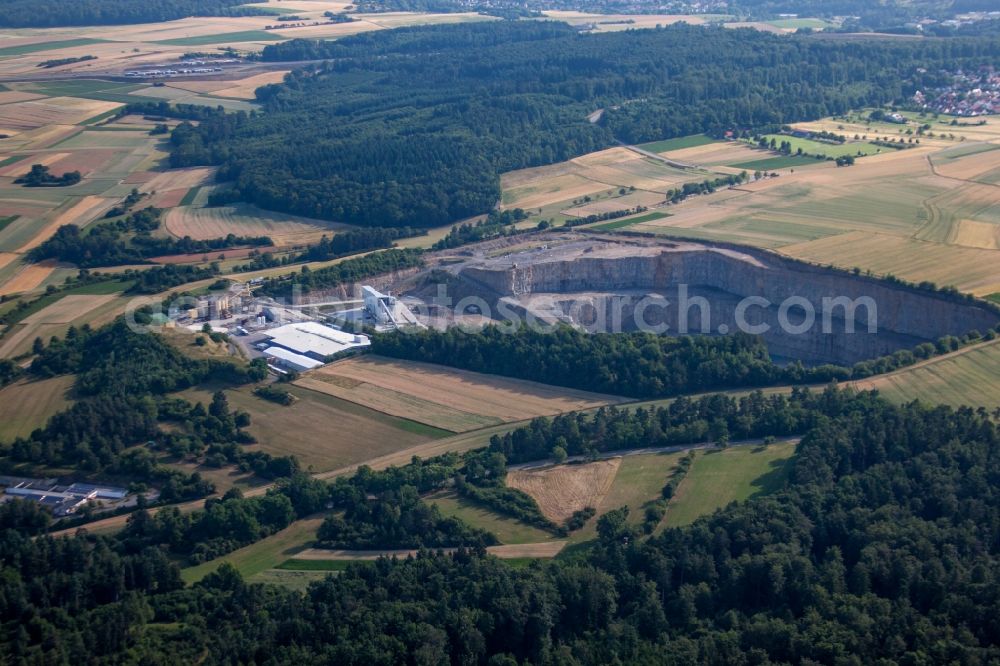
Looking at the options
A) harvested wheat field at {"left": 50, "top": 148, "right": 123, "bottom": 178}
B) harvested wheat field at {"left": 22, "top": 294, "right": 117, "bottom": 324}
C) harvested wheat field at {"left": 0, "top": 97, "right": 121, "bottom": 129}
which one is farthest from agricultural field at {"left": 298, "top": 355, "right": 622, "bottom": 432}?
harvested wheat field at {"left": 0, "top": 97, "right": 121, "bottom": 129}

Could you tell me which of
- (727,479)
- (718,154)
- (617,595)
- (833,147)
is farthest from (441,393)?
(833,147)

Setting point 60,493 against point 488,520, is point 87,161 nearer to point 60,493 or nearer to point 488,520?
point 60,493

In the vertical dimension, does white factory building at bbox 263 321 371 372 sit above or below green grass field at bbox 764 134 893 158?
below

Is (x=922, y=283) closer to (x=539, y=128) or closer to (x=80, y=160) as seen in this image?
(x=539, y=128)

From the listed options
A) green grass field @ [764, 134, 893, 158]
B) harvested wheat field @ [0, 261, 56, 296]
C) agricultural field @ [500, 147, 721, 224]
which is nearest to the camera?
harvested wheat field @ [0, 261, 56, 296]

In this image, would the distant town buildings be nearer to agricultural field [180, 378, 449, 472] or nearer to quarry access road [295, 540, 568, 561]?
agricultural field [180, 378, 449, 472]
